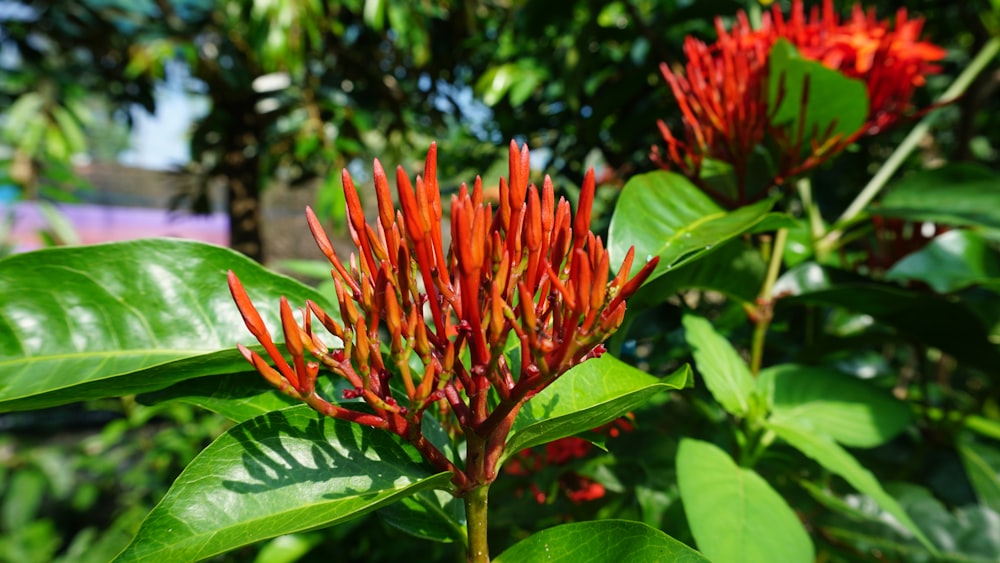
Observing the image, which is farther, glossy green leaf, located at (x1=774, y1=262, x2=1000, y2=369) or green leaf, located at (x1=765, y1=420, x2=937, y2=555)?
glossy green leaf, located at (x1=774, y1=262, x2=1000, y2=369)

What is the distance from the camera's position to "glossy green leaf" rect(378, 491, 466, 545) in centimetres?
35

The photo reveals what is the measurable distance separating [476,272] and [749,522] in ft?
0.77

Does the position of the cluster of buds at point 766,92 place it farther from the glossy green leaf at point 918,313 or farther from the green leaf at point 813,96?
the glossy green leaf at point 918,313

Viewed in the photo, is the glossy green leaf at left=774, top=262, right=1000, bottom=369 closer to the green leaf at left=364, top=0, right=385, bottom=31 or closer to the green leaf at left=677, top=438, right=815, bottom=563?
the green leaf at left=677, top=438, right=815, bottom=563

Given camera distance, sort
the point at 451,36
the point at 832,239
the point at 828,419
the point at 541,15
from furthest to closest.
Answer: the point at 451,36, the point at 541,15, the point at 832,239, the point at 828,419

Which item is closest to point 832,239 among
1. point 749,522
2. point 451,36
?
point 749,522

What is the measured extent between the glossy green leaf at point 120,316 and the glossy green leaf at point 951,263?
55 centimetres

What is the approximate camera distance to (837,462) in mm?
432

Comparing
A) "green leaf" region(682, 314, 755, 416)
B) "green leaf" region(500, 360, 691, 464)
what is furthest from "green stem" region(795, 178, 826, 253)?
"green leaf" region(500, 360, 691, 464)

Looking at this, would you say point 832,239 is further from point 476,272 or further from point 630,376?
point 476,272

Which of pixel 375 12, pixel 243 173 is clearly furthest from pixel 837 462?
pixel 243 173

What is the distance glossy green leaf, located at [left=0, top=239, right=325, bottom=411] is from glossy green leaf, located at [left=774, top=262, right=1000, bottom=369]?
43cm

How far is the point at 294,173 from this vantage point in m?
2.62

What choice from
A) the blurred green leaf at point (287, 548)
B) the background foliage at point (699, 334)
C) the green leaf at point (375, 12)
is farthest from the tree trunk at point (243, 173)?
the blurred green leaf at point (287, 548)
